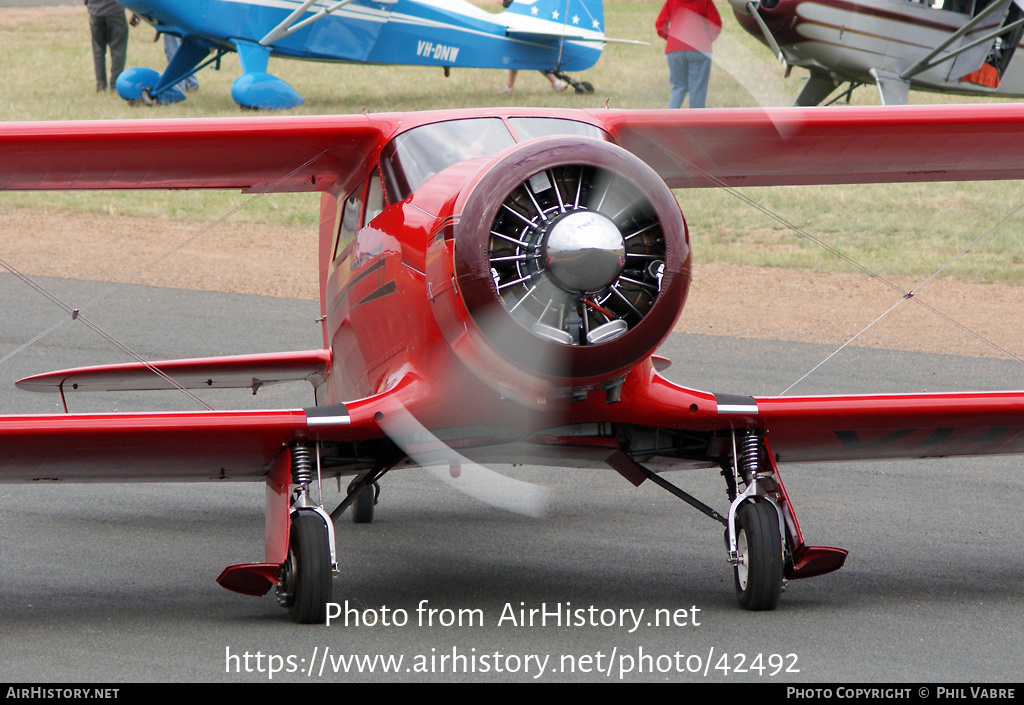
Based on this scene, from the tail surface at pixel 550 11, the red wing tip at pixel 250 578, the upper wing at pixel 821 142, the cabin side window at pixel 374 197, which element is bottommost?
the red wing tip at pixel 250 578

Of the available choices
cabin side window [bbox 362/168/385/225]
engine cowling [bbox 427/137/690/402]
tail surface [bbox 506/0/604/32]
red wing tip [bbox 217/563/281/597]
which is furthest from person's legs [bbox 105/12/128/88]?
engine cowling [bbox 427/137/690/402]

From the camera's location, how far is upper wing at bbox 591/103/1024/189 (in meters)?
6.70

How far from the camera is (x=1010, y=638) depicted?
5316 mm

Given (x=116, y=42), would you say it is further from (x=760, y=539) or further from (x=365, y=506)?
(x=760, y=539)

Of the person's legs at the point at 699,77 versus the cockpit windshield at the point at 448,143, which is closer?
the cockpit windshield at the point at 448,143

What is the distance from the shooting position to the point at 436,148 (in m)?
5.93

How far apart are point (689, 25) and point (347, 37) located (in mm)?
19660

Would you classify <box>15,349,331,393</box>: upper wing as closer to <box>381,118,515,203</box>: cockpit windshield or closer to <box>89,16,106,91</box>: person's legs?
<box>381,118,515,203</box>: cockpit windshield

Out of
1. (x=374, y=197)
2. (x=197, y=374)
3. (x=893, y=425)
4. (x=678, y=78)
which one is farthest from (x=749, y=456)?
(x=197, y=374)

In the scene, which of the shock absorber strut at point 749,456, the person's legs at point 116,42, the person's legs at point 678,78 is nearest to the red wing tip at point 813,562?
the shock absorber strut at point 749,456

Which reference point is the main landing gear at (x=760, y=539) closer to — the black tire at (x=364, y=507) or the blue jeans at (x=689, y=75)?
the blue jeans at (x=689, y=75)

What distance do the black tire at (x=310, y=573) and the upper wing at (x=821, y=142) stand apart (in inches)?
101

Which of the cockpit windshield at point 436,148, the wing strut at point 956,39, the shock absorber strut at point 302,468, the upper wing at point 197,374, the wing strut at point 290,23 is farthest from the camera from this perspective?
the wing strut at point 290,23

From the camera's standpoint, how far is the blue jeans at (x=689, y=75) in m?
7.21
